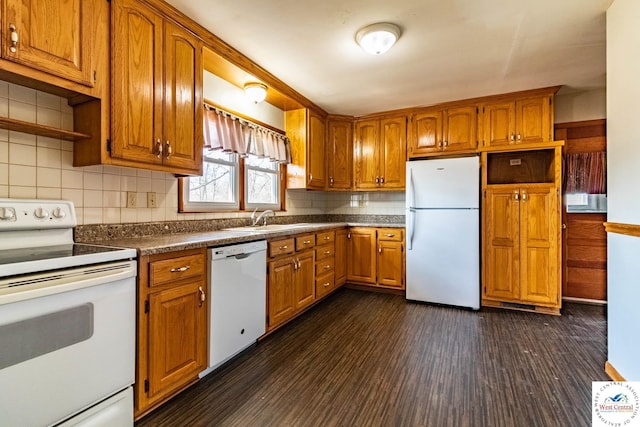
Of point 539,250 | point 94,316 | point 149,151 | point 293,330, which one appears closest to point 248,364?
point 293,330

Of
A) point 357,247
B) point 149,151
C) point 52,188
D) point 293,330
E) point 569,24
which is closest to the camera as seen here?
point 52,188

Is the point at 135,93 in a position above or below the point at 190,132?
above

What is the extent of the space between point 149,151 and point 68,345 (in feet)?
3.65

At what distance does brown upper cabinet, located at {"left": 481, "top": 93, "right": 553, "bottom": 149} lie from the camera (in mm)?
3203

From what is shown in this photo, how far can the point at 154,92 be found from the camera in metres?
1.87

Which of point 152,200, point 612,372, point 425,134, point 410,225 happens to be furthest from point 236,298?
point 425,134

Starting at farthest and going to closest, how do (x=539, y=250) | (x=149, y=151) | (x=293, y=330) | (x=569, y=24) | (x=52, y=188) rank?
(x=539, y=250)
(x=293, y=330)
(x=569, y=24)
(x=149, y=151)
(x=52, y=188)

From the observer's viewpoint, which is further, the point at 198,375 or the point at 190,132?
the point at 190,132

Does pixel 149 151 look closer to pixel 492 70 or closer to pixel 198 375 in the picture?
pixel 198 375

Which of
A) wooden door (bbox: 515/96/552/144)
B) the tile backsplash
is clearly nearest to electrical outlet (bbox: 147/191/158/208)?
the tile backsplash

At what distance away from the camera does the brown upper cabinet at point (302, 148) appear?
12.1 feet

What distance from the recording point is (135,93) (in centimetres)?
176

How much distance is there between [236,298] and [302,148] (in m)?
2.15

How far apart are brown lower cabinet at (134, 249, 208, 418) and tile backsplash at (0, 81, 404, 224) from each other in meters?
0.64
